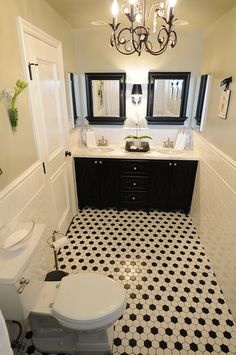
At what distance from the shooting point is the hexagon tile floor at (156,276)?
1.54 m

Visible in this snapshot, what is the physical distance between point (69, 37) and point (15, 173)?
2.00m

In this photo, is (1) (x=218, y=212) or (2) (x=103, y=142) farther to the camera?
(2) (x=103, y=142)

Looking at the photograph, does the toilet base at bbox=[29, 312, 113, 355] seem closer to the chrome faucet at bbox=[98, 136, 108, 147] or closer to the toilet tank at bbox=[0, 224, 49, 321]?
the toilet tank at bbox=[0, 224, 49, 321]

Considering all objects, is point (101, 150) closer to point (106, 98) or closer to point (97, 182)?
point (97, 182)

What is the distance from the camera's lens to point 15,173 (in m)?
1.50

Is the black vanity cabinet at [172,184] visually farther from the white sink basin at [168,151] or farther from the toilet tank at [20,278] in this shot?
the toilet tank at [20,278]

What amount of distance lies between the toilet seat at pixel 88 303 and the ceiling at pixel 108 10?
2203 millimetres

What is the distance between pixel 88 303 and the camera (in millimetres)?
1281

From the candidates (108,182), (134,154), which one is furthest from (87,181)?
(134,154)

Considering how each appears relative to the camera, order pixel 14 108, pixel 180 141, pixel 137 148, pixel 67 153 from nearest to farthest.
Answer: pixel 14 108 < pixel 67 153 < pixel 137 148 < pixel 180 141

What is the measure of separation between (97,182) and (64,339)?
5.89 ft

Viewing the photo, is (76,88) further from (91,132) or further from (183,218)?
(183,218)

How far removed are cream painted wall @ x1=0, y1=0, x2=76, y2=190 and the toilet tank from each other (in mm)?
428

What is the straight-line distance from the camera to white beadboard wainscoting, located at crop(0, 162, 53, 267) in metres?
1.37
